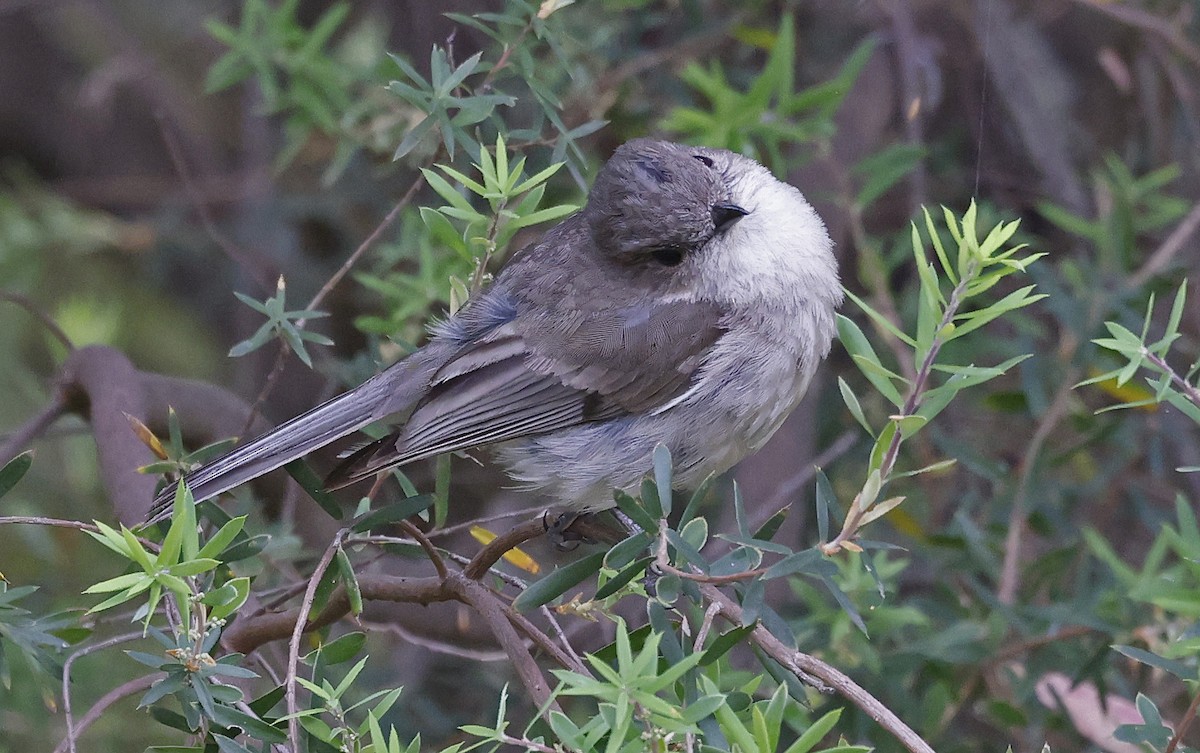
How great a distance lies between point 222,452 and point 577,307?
0.91 m

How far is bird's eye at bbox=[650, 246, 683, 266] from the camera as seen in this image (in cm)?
304

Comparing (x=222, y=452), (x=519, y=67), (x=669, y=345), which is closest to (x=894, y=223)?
(x=669, y=345)

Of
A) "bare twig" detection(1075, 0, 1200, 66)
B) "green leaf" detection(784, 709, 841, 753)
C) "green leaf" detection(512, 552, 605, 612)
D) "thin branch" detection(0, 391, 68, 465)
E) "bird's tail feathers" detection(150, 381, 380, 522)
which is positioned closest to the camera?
"green leaf" detection(784, 709, 841, 753)

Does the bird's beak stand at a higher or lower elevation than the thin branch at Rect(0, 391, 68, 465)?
higher

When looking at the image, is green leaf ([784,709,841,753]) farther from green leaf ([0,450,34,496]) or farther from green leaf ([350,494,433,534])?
green leaf ([0,450,34,496])

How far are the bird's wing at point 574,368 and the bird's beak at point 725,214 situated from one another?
193 millimetres

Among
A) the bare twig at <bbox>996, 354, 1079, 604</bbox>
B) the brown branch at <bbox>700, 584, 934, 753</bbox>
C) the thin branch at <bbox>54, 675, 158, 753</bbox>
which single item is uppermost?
the thin branch at <bbox>54, 675, 158, 753</bbox>

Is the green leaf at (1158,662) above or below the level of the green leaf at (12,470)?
below

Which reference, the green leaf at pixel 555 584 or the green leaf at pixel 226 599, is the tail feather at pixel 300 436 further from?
the green leaf at pixel 555 584

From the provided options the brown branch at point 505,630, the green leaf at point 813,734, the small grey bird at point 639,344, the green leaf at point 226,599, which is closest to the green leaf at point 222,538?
the green leaf at point 226,599

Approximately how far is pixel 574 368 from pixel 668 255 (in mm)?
351

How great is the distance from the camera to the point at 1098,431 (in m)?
3.46

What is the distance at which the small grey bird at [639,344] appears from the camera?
9.71 ft

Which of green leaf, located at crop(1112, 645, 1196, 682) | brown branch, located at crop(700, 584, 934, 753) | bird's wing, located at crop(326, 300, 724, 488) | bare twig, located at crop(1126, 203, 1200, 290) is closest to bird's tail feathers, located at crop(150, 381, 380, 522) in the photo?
bird's wing, located at crop(326, 300, 724, 488)
